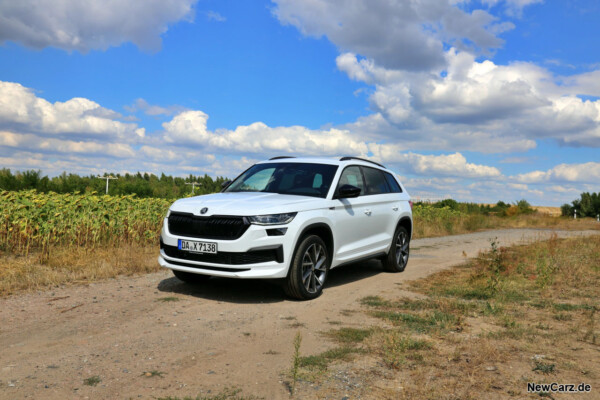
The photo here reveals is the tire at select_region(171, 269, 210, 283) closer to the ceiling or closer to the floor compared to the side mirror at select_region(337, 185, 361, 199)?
closer to the floor

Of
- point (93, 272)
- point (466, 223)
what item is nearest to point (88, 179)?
point (466, 223)

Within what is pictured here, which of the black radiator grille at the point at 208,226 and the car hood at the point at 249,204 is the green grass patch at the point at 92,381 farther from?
the car hood at the point at 249,204

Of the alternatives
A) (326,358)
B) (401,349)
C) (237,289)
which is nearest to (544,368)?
(401,349)

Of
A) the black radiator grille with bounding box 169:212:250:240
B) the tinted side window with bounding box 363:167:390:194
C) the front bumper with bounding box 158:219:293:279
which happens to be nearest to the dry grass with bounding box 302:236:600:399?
the front bumper with bounding box 158:219:293:279

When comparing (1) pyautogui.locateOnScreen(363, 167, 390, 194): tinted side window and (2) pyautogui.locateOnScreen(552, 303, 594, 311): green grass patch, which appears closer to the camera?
(2) pyautogui.locateOnScreen(552, 303, 594, 311): green grass patch

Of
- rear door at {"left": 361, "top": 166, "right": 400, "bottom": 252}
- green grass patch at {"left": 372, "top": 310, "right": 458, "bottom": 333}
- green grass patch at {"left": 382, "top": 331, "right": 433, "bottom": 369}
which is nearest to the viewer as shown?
green grass patch at {"left": 382, "top": 331, "right": 433, "bottom": 369}

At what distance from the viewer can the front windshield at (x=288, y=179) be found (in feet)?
23.3

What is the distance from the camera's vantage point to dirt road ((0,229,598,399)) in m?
3.55

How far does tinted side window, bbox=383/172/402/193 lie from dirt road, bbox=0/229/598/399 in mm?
2046

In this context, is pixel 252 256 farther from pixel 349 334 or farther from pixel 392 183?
pixel 392 183

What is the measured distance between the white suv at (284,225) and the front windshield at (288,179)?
15mm

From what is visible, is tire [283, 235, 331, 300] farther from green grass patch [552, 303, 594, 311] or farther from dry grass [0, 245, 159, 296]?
dry grass [0, 245, 159, 296]

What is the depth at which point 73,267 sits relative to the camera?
8062 millimetres

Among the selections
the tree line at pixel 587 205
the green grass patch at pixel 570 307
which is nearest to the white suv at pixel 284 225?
the green grass patch at pixel 570 307
